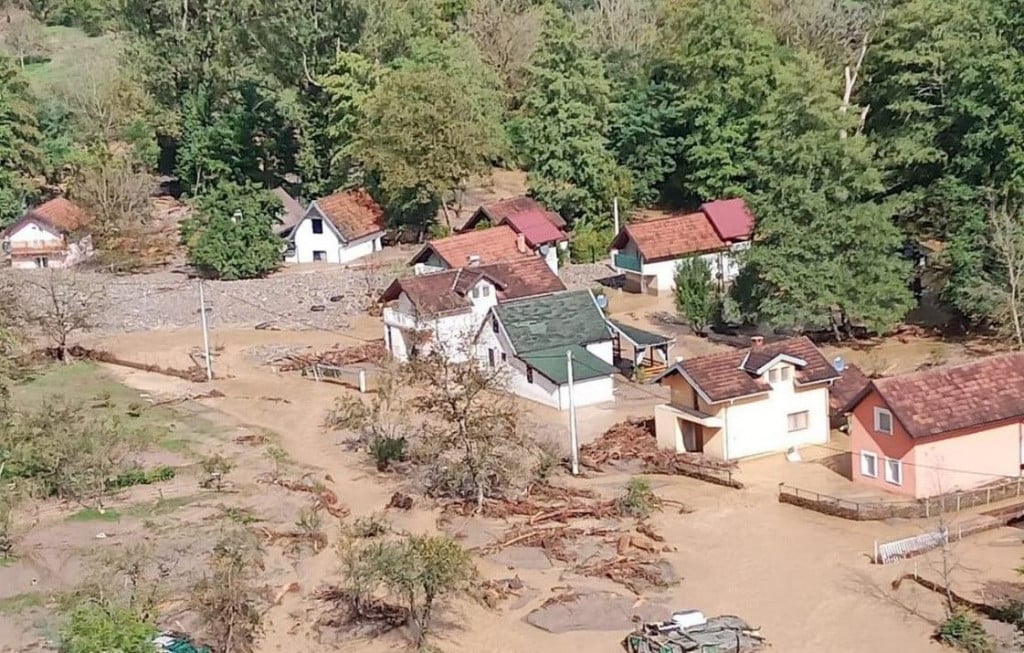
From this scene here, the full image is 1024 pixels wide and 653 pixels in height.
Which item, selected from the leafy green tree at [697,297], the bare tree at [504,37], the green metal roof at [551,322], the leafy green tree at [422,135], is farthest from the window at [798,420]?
the bare tree at [504,37]

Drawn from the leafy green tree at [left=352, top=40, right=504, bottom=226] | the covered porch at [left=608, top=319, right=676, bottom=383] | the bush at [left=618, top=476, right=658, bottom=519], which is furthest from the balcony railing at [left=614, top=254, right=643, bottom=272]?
the bush at [left=618, top=476, right=658, bottom=519]

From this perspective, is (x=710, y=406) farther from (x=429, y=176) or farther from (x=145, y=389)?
(x=429, y=176)

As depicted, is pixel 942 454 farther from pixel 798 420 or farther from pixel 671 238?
pixel 671 238

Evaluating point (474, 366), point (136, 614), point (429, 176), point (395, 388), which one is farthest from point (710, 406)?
point (429, 176)

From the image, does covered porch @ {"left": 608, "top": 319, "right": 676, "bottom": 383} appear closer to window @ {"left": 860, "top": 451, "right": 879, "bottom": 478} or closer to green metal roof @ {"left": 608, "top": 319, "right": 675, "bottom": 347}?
green metal roof @ {"left": 608, "top": 319, "right": 675, "bottom": 347}

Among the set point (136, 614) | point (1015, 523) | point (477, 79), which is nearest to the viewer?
point (136, 614)
